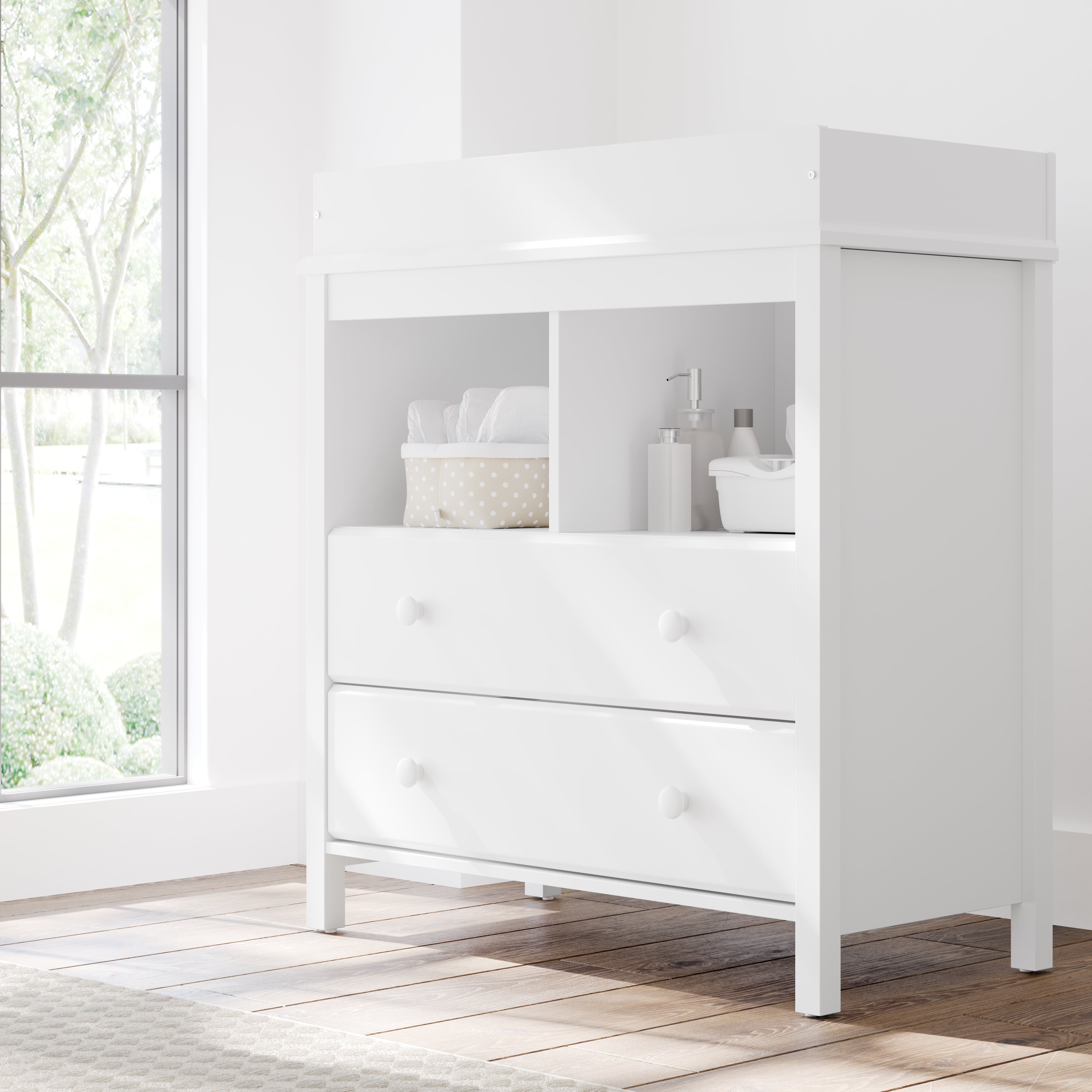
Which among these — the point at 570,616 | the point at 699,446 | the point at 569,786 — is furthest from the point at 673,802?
the point at 699,446

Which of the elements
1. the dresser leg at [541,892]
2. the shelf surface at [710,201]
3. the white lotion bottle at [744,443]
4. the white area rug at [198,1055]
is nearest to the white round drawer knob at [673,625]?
the white lotion bottle at [744,443]

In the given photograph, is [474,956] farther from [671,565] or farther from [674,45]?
[674,45]

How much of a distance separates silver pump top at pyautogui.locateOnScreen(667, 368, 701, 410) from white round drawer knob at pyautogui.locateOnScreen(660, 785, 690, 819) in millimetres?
572

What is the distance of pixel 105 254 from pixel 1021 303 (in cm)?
167

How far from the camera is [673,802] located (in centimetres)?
235

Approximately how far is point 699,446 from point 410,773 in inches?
24.8

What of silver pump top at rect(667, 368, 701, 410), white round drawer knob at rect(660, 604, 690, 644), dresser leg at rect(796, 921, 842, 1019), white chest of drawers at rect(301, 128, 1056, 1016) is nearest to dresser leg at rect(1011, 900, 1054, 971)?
white chest of drawers at rect(301, 128, 1056, 1016)

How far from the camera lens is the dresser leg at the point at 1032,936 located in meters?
2.48

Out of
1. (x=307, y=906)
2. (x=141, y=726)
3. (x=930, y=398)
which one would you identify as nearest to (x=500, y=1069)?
(x=307, y=906)

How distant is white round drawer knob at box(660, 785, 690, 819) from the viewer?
2.35 m

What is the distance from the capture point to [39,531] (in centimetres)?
320

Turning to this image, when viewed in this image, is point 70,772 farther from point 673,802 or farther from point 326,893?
point 673,802

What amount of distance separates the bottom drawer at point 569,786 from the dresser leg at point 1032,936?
0.42 metres

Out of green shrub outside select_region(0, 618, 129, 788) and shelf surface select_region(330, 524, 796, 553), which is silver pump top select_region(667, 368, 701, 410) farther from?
green shrub outside select_region(0, 618, 129, 788)
